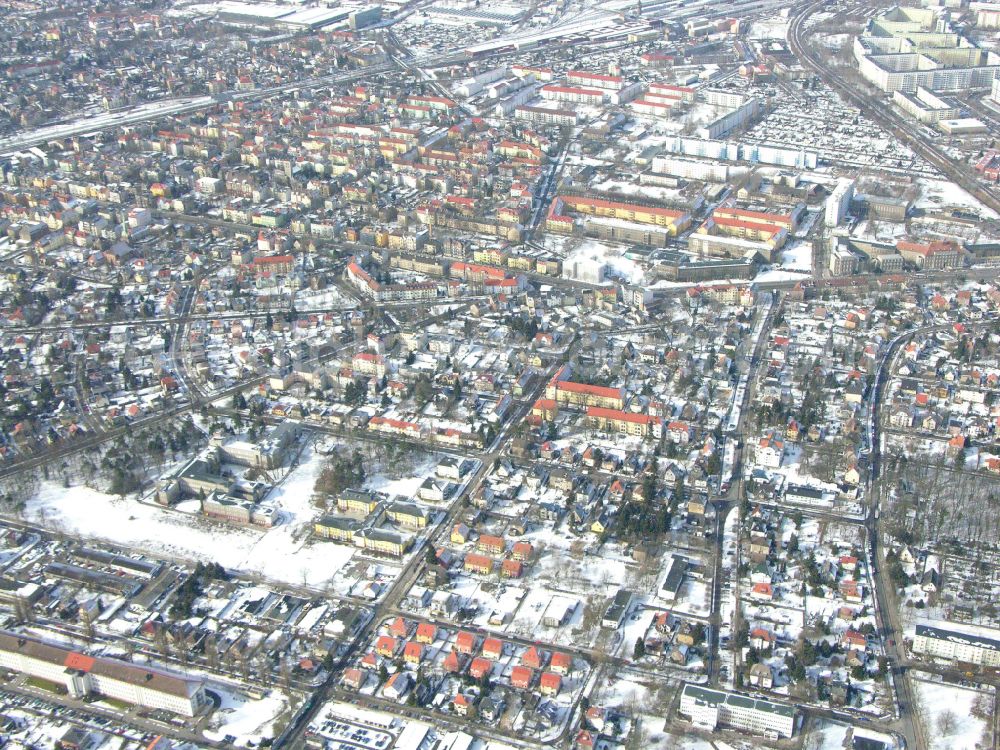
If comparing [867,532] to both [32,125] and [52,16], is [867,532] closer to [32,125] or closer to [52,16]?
[32,125]

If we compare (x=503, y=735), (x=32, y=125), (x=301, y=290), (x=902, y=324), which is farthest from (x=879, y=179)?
(x=32, y=125)

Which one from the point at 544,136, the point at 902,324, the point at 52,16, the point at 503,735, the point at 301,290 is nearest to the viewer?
the point at 503,735

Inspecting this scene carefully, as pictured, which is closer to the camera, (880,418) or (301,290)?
(880,418)

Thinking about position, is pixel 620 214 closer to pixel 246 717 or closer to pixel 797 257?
pixel 797 257

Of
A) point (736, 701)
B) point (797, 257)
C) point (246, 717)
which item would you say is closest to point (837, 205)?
point (797, 257)

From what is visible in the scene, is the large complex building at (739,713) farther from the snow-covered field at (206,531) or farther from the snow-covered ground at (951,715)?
the snow-covered field at (206,531)

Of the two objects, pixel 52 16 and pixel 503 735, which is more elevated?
pixel 52 16
